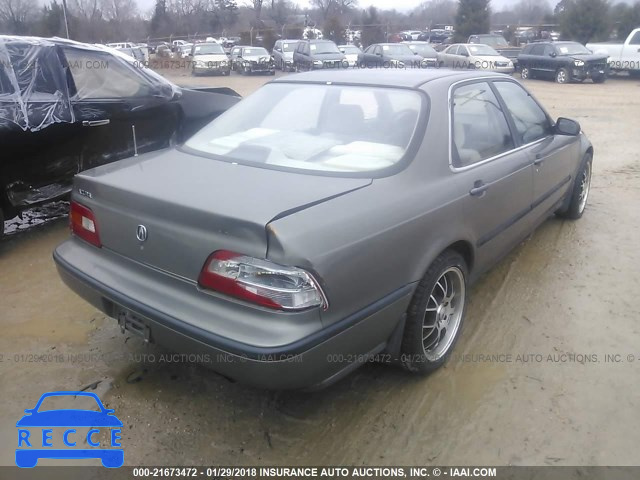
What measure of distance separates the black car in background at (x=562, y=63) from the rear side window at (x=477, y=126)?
1759 centimetres

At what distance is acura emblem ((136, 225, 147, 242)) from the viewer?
2434 millimetres

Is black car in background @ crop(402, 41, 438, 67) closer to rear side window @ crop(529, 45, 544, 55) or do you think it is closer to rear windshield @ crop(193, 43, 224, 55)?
rear side window @ crop(529, 45, 544, 55)

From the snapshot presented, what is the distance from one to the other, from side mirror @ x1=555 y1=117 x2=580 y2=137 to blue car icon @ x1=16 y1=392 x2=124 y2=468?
12.3 ft

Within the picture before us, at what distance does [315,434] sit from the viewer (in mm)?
2561

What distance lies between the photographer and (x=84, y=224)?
111 inches

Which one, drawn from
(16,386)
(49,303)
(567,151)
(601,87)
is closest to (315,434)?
(16,386)

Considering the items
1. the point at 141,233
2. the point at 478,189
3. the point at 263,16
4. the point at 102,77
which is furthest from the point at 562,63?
the point at 263,16

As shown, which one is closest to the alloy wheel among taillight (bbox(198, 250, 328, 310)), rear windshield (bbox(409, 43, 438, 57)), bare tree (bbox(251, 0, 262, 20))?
taillight (bbox(198, 250, 328, 310))

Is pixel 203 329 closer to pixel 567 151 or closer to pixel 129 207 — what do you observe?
pixel 129 207

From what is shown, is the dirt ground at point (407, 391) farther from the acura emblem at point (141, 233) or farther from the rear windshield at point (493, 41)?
the rear windshield at point (493, 41)

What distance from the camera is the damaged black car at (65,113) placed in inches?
184

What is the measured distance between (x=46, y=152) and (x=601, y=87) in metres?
18.1

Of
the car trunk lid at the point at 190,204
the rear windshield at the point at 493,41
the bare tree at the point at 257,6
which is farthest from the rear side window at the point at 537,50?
the bare tree at the point at 257,6

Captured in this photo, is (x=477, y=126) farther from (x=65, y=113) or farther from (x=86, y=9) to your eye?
(x=86, y=9)
